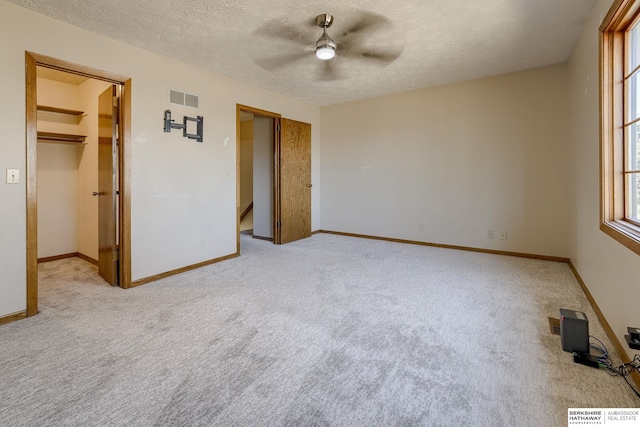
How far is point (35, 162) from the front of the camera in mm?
2568

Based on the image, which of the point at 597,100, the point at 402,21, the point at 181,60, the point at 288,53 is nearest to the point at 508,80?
the point at 597,100

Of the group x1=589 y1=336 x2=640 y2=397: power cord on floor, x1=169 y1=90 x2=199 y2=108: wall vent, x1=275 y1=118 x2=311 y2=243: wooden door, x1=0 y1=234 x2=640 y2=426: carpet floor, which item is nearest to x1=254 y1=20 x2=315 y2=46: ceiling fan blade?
x1=169 y1=90 x2=199 y2=108: wall vent

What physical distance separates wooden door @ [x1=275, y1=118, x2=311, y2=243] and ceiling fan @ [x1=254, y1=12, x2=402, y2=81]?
4.99 ft

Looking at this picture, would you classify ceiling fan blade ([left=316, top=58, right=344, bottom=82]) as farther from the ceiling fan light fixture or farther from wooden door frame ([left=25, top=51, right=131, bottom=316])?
wooden door frame ([left=25, top=51, right=131, bottom=316])

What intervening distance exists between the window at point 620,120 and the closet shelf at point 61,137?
569 cm

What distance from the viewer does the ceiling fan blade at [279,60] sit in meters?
3.49

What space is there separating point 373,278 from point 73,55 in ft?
11.9

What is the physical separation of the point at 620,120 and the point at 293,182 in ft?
14.1

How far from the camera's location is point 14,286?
2.46m

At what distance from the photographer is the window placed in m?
2.00

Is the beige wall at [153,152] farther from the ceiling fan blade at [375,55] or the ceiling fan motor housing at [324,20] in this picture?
the ceiling fan motor housing at [324,20]

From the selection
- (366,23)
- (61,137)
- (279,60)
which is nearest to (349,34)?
(366,23)

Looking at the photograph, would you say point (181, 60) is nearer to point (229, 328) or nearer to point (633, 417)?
point (229, 328)

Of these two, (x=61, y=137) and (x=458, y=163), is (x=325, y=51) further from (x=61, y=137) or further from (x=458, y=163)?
(x=61, y=137)
